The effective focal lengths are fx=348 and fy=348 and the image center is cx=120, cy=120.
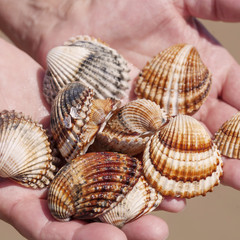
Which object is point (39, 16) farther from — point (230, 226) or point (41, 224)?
point (230, 226)

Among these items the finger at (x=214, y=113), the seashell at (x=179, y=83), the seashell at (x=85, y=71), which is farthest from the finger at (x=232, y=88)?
the seashell at (x=85, y=71)

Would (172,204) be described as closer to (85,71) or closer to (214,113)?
(214,113)

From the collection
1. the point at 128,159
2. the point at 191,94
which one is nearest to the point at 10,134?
the point at 128,159

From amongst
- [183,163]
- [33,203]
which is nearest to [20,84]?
[33,203]

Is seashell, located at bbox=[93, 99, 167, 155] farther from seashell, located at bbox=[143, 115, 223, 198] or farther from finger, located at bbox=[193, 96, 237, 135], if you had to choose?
finger, located at bbox=[193, 96, 237, 135]

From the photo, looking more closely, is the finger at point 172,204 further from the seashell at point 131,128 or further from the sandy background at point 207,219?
the sandy background at point 207,219

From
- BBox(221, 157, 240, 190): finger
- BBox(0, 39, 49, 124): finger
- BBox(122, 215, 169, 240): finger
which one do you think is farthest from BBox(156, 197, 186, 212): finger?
BBox(0, 39, 49, 124): finger

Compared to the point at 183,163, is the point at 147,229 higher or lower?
lower
